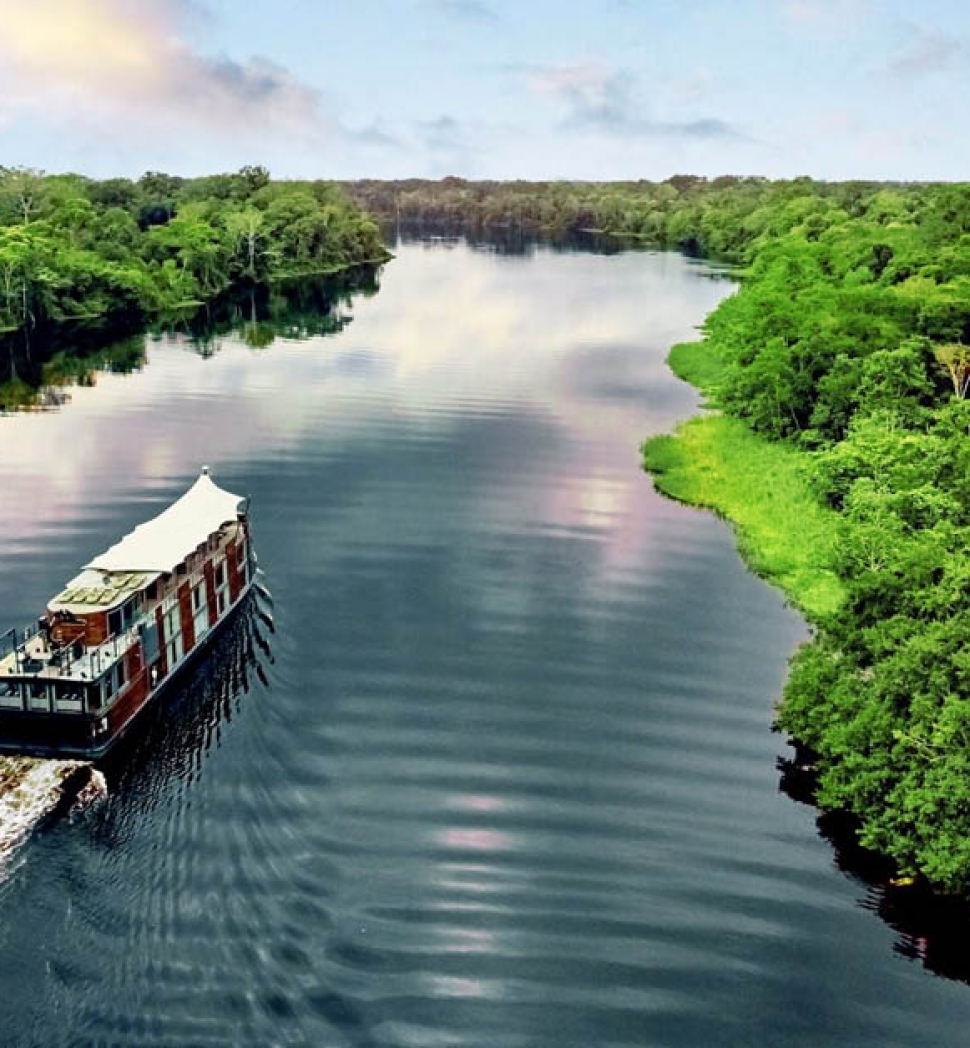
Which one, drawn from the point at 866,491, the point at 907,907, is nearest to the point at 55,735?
the point at 907,907

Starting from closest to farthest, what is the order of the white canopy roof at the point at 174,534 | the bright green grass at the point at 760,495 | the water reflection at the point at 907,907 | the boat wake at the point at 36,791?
the water reflection at the point at 907,907 → the boat wake at the point at 36,791 → the white canopy roof at the point at 174,534 → the bright green grass at the point at 760,495

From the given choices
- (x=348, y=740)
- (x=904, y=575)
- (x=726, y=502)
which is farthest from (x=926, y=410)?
(x=348, y=740)

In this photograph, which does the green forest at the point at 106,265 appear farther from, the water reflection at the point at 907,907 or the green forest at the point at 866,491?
the water reflection at the point at 907,907

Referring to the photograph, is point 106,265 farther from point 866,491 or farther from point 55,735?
point 55,735

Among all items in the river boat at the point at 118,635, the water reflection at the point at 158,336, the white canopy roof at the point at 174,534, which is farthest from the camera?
the water reflection at the point at 158,336

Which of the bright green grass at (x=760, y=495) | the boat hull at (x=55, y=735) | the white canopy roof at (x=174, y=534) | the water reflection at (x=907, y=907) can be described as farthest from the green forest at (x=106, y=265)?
the water reflection at (x=907, y=907)

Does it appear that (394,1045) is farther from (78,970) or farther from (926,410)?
(926,410)
